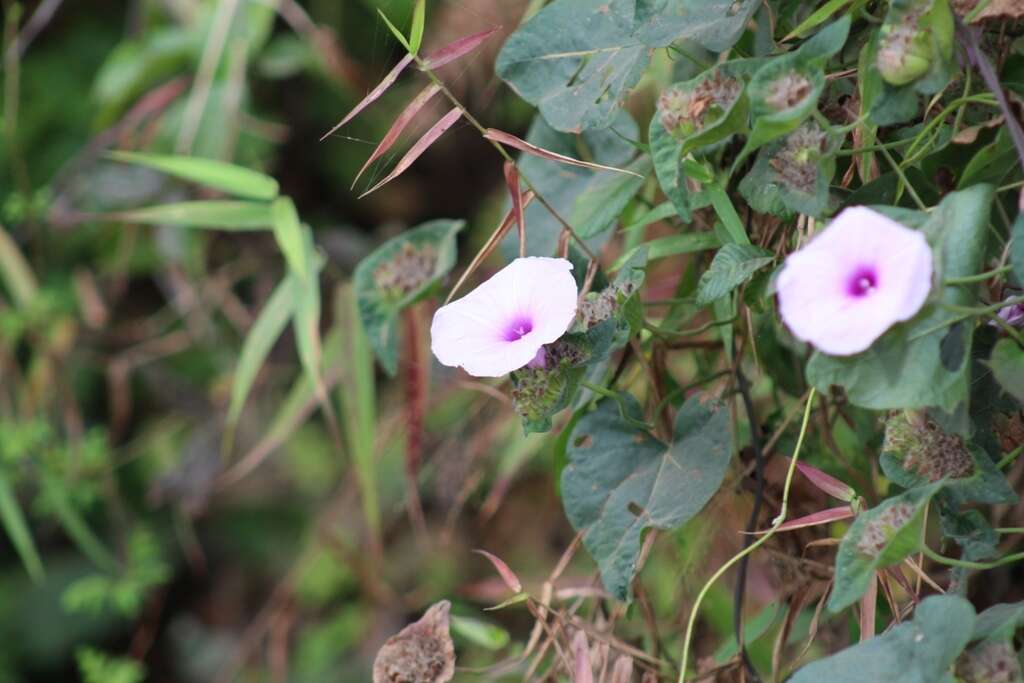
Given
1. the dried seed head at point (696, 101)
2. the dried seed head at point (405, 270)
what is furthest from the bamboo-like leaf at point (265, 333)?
the dried seed head at point (696, 101)

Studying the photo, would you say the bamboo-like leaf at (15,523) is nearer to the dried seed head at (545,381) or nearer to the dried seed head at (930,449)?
the dried seed head at (545,381)

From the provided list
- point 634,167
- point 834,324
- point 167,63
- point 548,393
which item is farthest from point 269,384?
point 834,324

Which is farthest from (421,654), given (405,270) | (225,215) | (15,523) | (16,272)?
(16,272)

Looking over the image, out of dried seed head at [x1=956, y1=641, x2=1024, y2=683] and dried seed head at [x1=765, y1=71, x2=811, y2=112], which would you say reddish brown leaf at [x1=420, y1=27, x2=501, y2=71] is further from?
dried seed head at [x1=956, y1=641, x2=1024, y2=683]

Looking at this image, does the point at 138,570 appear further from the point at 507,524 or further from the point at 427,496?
the point at 507,524

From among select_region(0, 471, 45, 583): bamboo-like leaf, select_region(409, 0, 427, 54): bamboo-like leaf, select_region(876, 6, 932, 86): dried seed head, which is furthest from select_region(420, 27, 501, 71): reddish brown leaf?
select_region(0, 471, 45, 583): bamboo-like leaf

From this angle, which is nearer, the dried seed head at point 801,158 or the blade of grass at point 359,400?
the dried seed head at point 801,158
